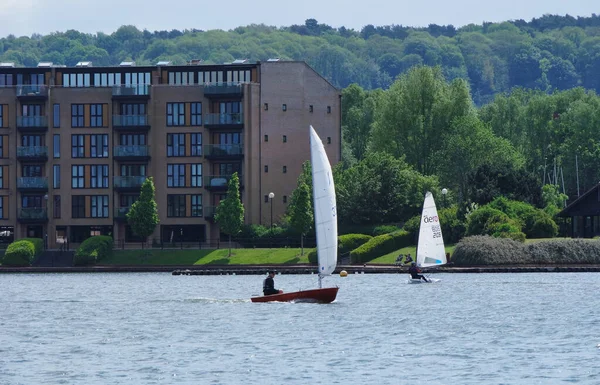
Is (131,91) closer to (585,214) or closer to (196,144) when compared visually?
(196,144)

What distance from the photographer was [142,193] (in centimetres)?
12294

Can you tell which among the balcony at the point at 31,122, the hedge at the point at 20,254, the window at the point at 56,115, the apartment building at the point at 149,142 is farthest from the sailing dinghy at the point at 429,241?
the balcony at the point at 31,122

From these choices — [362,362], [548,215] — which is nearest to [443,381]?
[362,362]

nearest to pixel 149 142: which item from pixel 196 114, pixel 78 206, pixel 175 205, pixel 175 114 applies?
pixel 175 114

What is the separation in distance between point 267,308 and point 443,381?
25.8m

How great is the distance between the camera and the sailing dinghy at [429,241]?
92562 mm

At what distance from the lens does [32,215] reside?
130 m

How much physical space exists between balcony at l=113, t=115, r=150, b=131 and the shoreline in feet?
57.9

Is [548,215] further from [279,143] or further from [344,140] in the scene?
[344,140]

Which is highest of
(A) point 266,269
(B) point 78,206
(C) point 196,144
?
(C) point 196,144

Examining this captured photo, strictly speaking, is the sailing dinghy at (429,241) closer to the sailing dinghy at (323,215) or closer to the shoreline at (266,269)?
the shoreline at (266,269)

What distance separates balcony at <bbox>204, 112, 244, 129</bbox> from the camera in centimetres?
12769

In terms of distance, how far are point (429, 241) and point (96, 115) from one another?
47.2 meters

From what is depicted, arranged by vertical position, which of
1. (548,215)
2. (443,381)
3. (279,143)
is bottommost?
(443,381)
